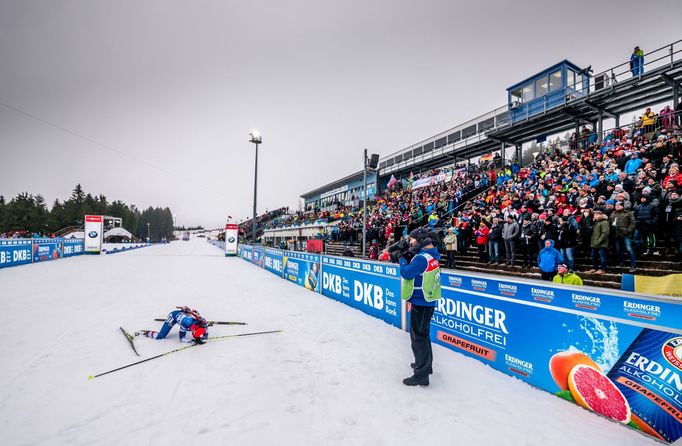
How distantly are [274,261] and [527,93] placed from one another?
17869 mm

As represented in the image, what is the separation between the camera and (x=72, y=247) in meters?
22.9

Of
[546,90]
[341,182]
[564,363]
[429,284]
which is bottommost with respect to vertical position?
[564,363]

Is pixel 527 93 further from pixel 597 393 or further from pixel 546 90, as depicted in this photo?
pixel 597 393

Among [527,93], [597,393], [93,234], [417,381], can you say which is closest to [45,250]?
[93,234]

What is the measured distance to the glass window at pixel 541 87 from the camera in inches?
645

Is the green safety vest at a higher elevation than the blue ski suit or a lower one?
higher

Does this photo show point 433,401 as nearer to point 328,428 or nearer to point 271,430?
point 328,428

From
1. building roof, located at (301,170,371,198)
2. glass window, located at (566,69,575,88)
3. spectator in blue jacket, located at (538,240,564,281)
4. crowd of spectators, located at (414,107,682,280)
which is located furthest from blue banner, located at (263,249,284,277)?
building roof, located at (301,170,371,198)

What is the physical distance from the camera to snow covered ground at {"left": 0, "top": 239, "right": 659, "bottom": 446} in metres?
2.59

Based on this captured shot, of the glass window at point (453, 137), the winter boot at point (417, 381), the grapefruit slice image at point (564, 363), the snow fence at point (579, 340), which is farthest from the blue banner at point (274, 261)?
the glass window at point (453, 137)

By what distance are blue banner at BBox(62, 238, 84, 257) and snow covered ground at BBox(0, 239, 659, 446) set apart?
822 inches

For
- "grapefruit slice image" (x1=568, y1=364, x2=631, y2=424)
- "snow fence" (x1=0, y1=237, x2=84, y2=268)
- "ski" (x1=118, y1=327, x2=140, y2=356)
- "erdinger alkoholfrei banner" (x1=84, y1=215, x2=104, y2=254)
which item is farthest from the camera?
"erdinger alkoholfrei banner" (x1=84, y1=215, x2=104, y2=254)

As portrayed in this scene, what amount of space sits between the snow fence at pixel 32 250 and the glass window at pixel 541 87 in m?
30.2

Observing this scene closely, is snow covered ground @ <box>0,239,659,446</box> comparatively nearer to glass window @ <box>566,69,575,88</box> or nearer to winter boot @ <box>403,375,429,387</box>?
winter boot @ <box>403,375,429,387</box>
